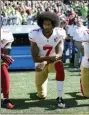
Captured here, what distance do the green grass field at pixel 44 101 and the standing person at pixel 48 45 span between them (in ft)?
0.86

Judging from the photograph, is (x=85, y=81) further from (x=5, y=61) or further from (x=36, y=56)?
(x=5, y=61)

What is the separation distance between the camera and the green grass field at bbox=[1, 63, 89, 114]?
20.5 feet

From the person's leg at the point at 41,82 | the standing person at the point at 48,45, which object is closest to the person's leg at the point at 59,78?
the standing person at the point at 48,45

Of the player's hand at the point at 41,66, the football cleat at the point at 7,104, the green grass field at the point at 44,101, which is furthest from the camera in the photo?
the player's hand at the point at 41,66

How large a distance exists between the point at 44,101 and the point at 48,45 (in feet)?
2.97

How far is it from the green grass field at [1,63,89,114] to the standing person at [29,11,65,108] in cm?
26

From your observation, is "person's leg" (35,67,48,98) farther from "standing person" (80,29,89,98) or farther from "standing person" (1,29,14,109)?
"standing person" (1,29,14,109)

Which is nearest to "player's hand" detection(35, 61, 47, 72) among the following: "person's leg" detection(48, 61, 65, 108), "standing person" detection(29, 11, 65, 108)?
"standing person" detection(29, 11, 65, 108)

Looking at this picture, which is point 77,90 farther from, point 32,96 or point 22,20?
point 22,20

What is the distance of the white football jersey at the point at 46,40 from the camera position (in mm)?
6691

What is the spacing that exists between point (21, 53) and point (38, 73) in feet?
11.7

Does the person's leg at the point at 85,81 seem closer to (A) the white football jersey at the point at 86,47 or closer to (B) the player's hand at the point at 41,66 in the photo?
(A) the white football jersey at the point at 86,47

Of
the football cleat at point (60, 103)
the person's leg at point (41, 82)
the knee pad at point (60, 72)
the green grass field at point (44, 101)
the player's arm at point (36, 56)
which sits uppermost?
the player's arm at point (36, 56)

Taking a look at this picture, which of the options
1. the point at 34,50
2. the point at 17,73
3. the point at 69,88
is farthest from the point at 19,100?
the point at 17,73
